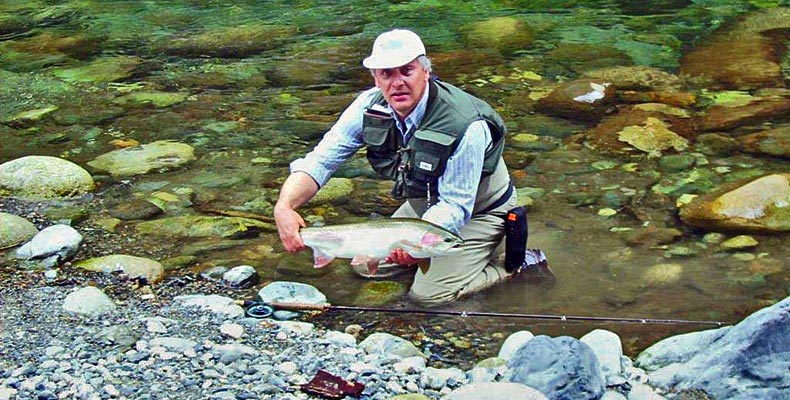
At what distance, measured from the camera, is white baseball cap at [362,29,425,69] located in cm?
489

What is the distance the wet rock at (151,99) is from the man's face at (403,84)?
4.71 meters

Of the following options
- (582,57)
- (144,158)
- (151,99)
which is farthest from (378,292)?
(582,57)

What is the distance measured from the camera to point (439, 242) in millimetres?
4957

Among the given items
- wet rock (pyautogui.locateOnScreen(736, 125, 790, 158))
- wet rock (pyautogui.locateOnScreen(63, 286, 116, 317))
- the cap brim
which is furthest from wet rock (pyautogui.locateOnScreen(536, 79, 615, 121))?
wet rock (pyautogui.locateOnScreen(63, 286, 116, 317))

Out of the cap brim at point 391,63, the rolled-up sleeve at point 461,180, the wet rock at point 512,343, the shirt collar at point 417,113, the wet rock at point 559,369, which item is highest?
the cap brim at point 391,63

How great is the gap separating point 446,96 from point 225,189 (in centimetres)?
273

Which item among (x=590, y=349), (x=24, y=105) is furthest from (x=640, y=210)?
(x=24, y=105)

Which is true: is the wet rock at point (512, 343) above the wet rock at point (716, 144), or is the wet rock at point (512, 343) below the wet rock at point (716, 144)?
above

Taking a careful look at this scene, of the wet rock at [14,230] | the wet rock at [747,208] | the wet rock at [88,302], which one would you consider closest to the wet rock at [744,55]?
the wet rock at [747,208]

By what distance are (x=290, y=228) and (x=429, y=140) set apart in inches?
31.7

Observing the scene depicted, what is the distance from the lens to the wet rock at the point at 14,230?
20.5 feet

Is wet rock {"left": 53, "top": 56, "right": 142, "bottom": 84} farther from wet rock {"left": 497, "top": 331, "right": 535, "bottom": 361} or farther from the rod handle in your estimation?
wet rock {"left": 497, "top": 331, "right": 535, "bottom": 361}

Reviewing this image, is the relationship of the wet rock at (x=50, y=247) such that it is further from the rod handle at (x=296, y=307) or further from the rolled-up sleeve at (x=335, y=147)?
the rolled-up sleeve at (x=335, y=147)

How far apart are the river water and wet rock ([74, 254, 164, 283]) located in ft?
1.05
